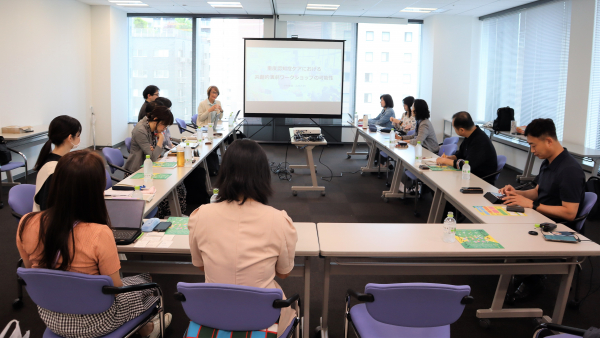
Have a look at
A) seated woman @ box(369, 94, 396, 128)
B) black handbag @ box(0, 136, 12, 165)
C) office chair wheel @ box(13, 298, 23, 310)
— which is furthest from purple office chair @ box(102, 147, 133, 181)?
seated woman @ box(369, 94, 396, 128)

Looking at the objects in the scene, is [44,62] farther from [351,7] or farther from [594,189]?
[594,189]

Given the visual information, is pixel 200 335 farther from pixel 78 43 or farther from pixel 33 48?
pixel 78 43

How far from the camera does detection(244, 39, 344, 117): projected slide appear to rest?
26.8 ft

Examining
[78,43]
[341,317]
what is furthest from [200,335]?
[78,43]

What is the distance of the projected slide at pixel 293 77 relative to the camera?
818cm

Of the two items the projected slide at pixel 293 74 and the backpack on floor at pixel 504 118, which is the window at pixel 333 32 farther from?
the backpack on floor at pixel 504 118

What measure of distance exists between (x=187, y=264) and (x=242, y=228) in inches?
37.0

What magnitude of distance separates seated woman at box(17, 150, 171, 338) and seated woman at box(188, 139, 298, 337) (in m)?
0.41

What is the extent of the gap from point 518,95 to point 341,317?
6157mm

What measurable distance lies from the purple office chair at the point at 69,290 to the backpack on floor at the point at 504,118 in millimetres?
6623

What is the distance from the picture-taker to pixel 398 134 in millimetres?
6645

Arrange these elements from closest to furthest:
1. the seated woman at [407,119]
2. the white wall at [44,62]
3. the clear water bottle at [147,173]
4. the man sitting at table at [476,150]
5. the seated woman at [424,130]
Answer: the clear water bottle at [147,173], the man sitting at table at [476,150], the seated woman at [424,130], the white wall at [44,62], the seated woman at [407,119]

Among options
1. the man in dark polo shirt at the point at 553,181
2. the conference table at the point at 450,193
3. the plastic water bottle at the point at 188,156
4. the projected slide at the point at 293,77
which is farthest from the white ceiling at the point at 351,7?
the man in dark polo shirt at the point at 553,181

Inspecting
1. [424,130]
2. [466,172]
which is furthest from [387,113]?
[466,172]
